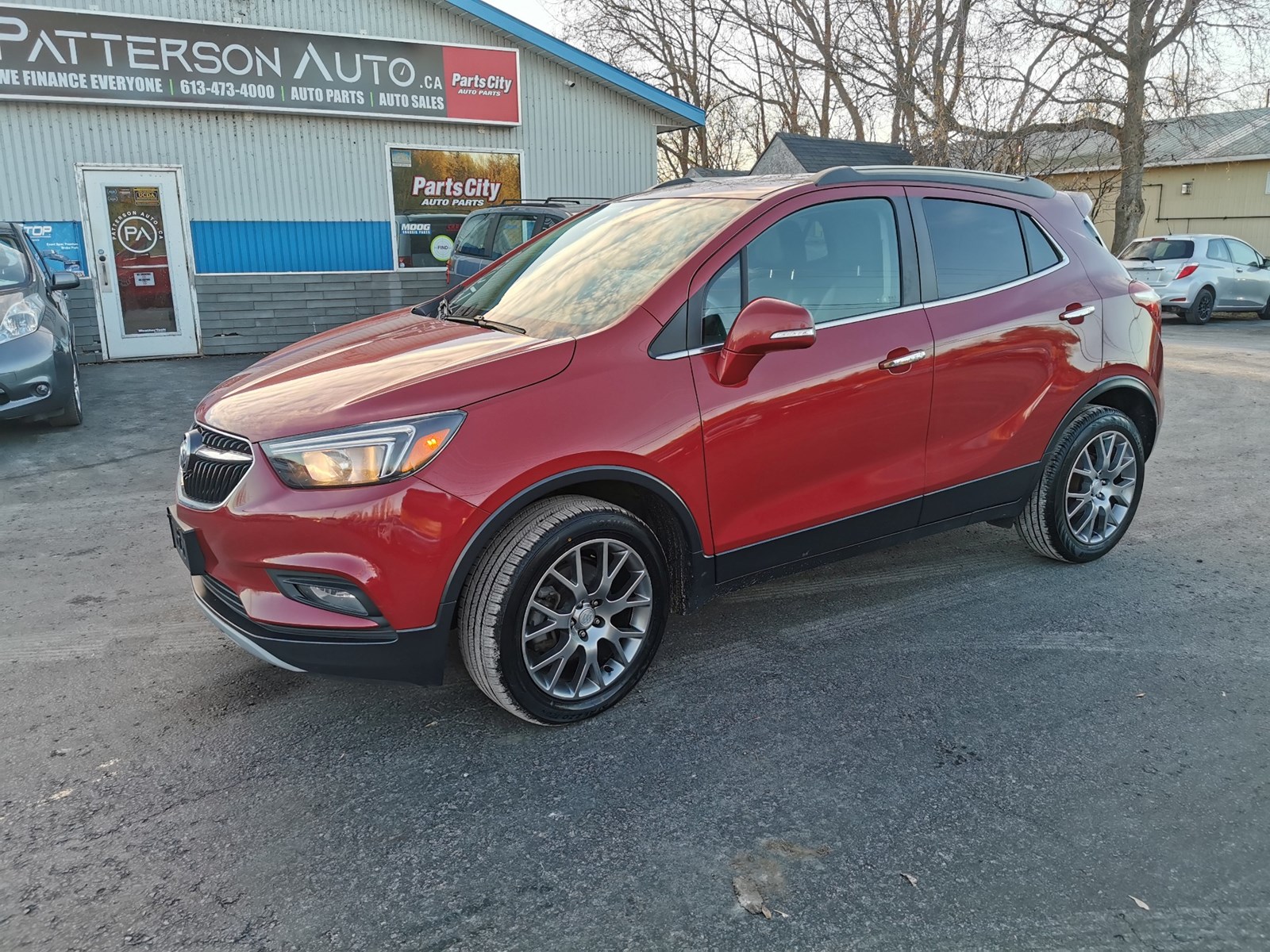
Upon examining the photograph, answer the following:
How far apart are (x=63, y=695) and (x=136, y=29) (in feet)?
35.8

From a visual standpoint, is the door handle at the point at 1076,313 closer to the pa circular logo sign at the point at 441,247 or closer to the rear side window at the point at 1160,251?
the pa circular logo sign at the point at 441,247

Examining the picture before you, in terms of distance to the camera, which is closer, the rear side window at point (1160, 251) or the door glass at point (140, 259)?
→ the door glass at point (140, 259)

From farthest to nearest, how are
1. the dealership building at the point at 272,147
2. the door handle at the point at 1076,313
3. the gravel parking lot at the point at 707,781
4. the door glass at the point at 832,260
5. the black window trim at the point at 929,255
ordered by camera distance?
the dealership building at the point at 272,147 < the door handle at the point at 1076,313 < the black window trim at the point at 929,255 < the door glass at the point at 832,260 < the gravel parking lot at the point at 707,781

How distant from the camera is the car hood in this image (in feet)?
9.58

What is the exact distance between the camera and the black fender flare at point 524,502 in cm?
293

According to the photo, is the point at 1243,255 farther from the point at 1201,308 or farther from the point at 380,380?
the point at 380,380

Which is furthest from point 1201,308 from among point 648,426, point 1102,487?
point 648,426

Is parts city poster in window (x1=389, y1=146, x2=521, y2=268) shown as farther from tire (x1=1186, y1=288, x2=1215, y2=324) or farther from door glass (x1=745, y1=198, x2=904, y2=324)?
tire (x1=1186, y1=288, x2=1215, y2=324)

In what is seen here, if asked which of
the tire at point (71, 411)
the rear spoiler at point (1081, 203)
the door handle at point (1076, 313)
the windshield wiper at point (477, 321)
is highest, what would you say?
the rear spoiler at point (1081, 203)

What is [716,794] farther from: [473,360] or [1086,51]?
[1086,51]

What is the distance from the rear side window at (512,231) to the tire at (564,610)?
7.89 m

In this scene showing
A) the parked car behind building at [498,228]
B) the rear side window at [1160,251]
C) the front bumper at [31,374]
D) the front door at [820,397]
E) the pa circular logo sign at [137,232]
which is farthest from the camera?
the rear side window at [1160,251]

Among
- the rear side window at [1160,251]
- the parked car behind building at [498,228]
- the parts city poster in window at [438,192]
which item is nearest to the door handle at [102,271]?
the parts city poster in window at [438,192]

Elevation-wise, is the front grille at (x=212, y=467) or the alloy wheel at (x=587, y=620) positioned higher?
the front grille at (x=212, y=467)
